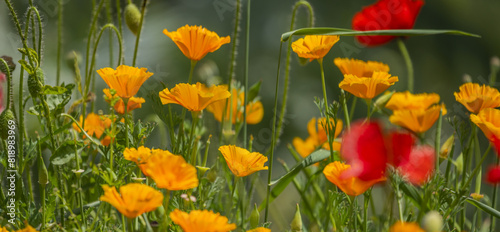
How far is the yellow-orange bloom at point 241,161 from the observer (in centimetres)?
50

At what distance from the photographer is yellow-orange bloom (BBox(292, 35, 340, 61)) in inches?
22.1

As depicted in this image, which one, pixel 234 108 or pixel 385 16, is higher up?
pixel 385 16

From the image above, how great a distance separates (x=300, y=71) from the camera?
73.3 inches

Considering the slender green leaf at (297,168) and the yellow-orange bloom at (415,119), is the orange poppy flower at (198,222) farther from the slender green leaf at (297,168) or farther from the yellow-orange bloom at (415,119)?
the yellow-orange bloom at (415,119)

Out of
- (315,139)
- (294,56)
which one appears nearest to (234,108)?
(315,139)

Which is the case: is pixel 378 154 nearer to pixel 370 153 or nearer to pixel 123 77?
pixel 370 153

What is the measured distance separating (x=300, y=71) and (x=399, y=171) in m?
1.39

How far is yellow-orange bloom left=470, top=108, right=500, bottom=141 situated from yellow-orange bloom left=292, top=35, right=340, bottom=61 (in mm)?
142

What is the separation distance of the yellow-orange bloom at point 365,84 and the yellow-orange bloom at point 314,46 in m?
0.04

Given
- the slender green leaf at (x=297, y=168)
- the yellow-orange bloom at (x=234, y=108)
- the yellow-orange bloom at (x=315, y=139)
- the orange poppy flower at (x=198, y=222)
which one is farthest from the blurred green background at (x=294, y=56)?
the orange poppy flower at (x=198, y=222)

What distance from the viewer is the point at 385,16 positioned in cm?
81

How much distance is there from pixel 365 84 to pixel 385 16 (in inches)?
11.9

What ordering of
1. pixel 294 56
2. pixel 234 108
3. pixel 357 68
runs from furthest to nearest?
1. pixel 294 56
2. pixel 234 108
3. pixel 357 68

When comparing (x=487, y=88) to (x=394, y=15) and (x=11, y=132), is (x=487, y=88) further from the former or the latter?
(x=11, y=132)
